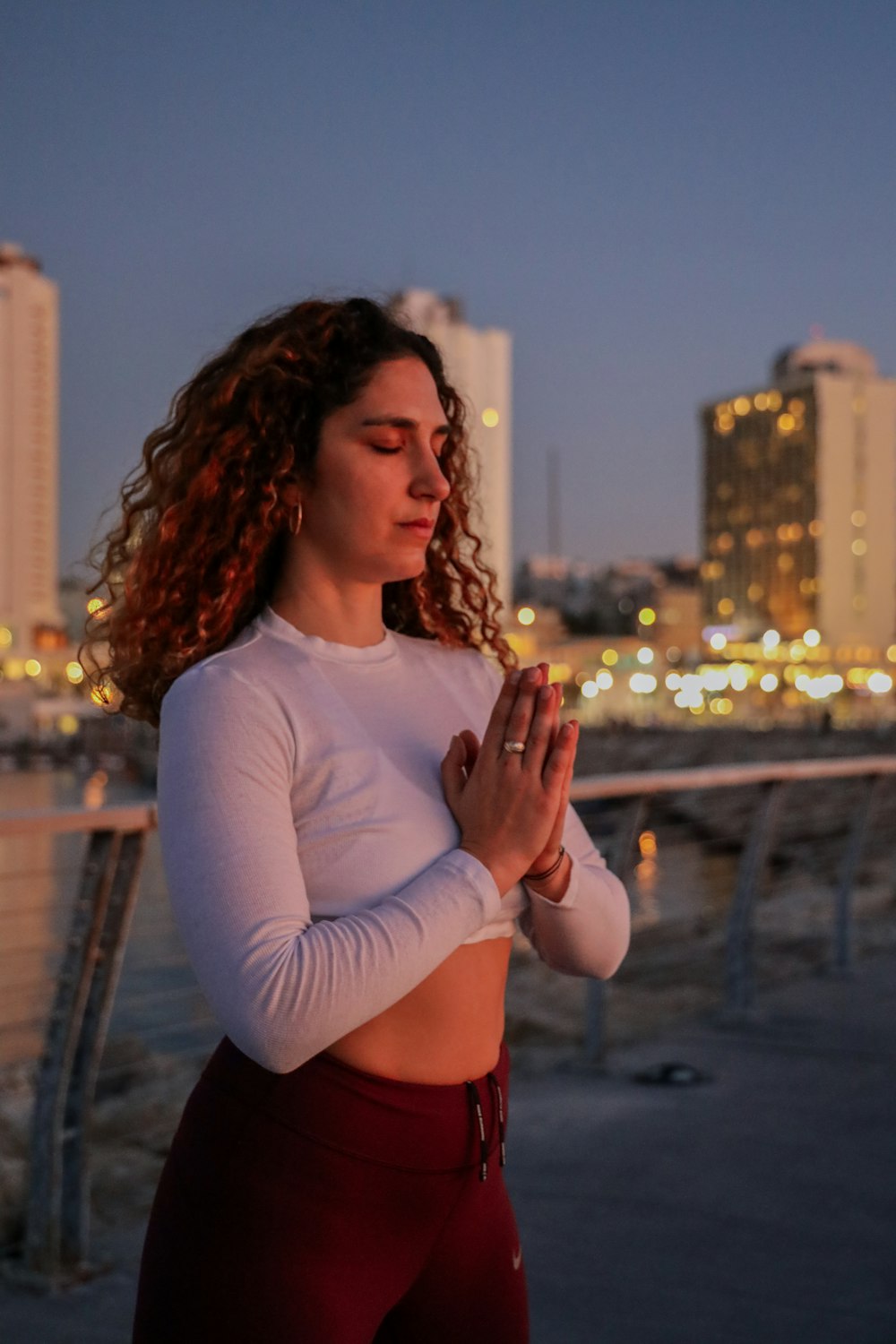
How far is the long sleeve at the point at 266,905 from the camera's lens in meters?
1.27

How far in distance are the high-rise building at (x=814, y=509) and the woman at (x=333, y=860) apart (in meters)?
133

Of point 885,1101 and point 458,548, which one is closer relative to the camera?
point 458,548

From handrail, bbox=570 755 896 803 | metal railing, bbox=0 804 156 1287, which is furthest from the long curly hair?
handrail, bbox=570 755 896 803

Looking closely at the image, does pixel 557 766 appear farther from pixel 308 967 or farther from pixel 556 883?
pixel 308 967

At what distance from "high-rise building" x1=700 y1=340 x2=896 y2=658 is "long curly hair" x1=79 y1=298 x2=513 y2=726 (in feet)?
435

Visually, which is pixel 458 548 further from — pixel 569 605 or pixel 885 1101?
pixel 569 605

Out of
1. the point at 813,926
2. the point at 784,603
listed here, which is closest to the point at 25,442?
the point at 784,603

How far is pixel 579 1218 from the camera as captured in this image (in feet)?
11.3

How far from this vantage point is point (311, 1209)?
4.36ft

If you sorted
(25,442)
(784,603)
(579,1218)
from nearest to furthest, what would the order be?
(579,1218)
(25,442)
(784,603)

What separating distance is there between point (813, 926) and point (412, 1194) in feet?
24.6

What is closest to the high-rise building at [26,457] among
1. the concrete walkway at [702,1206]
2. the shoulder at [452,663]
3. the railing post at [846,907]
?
the railing post at [846,907]

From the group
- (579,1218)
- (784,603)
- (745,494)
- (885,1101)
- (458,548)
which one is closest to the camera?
(458,548)

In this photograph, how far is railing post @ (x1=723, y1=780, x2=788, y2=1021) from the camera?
→ 5695mm
